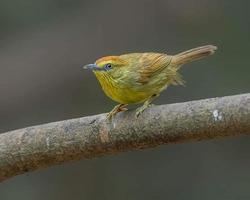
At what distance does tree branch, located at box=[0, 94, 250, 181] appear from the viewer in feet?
Answer: 10.7

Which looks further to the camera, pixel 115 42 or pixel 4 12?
pixel 4 12

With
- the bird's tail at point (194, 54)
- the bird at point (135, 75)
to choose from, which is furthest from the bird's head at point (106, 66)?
the bird's tail at point (194, 54)

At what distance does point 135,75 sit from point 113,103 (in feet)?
10.6

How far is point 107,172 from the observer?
7734mm

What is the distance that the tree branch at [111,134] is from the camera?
3.27m

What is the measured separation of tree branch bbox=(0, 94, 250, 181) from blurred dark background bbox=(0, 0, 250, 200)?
12.8 feet

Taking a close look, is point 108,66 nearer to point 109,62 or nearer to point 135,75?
point 109,62

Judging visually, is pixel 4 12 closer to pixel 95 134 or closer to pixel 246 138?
pixel 246 138

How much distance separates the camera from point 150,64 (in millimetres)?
4547

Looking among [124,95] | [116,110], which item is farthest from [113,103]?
[116,110]

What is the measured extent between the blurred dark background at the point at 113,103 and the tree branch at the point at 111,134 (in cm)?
391

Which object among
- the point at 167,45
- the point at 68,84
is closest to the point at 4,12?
the point at 68,84

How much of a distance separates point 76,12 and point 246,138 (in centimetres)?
251

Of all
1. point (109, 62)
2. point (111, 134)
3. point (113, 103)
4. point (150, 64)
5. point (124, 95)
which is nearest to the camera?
point (111, 134)
